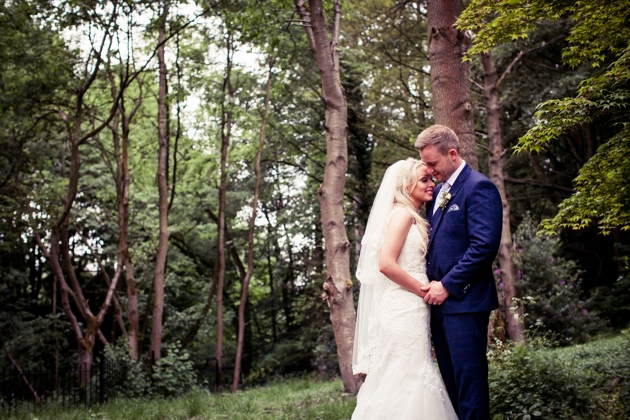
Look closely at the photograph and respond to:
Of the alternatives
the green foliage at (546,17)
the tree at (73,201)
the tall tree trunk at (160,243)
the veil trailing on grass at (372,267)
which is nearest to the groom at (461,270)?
the veil trailing on grass at (372,267)

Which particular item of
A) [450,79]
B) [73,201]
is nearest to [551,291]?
[450,79]

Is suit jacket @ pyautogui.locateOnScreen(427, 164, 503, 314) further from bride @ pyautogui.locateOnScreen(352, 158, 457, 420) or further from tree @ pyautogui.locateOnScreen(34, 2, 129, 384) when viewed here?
tree @ pyautogui.locateOnScreen(34, 2, 129, 384)

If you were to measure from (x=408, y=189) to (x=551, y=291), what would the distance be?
1173 centimetres

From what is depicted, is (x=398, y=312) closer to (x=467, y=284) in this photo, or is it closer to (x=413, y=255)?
(x=413, y=255)

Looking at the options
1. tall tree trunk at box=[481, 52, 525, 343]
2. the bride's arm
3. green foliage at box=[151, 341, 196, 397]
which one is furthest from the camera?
green foliage at box=[151, 341, 196, 397]

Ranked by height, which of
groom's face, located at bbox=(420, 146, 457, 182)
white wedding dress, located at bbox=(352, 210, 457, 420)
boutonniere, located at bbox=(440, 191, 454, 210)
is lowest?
white wedding dress, located at bbox=(352, 210, 457, 420)

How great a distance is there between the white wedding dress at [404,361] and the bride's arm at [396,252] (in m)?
0.07

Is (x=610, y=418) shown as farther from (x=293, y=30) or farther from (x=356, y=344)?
(x=293, y=30)

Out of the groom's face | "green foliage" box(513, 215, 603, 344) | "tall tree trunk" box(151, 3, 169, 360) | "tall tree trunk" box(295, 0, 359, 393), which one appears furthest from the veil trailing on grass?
"green foliage" box(513, 215, 603, 344)

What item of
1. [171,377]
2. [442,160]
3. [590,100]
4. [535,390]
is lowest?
[171,377]

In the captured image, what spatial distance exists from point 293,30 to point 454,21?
29.6 feet

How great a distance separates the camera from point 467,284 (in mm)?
3693

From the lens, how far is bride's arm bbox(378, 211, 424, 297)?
3.99 meters

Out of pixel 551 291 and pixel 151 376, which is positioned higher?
pixel 551 291
